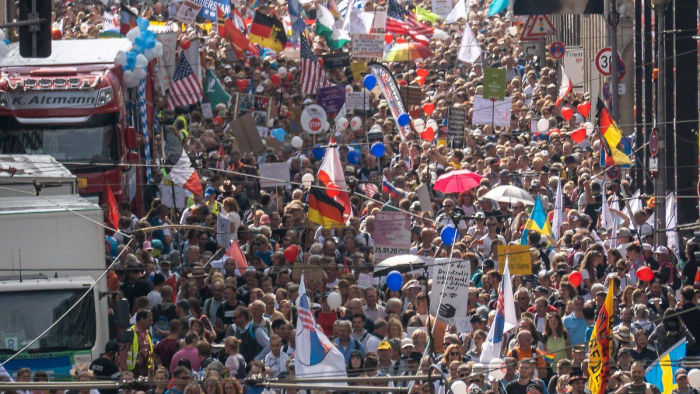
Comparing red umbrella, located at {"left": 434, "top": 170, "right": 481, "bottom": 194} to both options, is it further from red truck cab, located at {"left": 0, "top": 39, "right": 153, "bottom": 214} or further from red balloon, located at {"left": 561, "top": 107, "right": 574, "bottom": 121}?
red balloon, located at {"left": 561, "top": 107, "right": 574, "bottom": 121}

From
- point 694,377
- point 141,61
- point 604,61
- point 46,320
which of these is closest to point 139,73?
point 141,61

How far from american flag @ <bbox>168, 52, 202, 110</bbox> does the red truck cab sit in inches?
286

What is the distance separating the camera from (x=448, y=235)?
18.6 metres

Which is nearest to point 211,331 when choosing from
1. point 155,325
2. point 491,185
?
point 155,325

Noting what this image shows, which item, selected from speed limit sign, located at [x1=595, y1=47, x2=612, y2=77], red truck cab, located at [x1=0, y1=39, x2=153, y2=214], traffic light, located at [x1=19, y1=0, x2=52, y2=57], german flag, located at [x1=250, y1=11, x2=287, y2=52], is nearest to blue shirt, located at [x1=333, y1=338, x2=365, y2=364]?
traffic light, located at [x1=19, y1=0, x2=52, y2=57]

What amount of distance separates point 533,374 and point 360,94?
17867 millimetres

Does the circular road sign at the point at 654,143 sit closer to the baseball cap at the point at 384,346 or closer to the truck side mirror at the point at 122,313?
the baseball cap at the point at 384,346

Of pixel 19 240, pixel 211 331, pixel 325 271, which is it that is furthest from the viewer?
pixel 325 271

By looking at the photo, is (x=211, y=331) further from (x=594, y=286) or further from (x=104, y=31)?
(x=104, y=31)

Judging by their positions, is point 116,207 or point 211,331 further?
point 116,207

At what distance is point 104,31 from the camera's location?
35812mm

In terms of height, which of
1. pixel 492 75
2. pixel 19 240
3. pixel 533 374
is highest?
pixel 492 75

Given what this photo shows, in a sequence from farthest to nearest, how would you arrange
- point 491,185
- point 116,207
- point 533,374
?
point 491,185, point 116,207, point 533,374

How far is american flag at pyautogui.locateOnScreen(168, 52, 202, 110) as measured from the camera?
2891 cm
